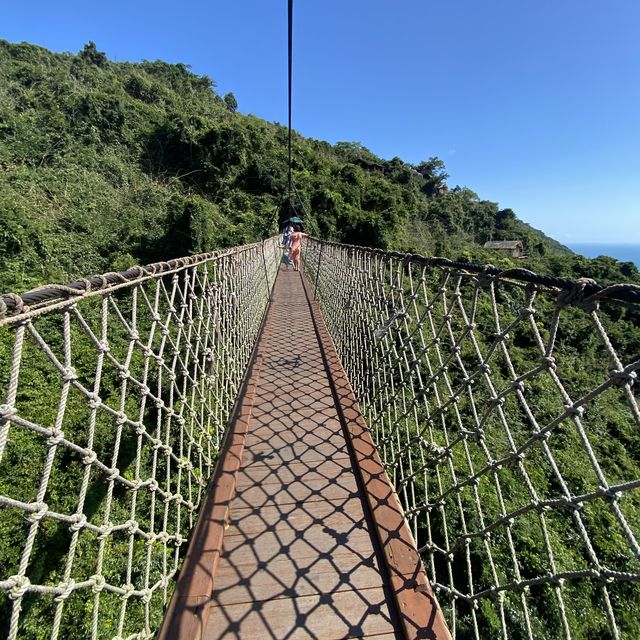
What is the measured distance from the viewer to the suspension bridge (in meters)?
0.76

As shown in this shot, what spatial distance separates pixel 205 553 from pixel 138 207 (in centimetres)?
1531

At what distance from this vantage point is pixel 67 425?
4.86 m

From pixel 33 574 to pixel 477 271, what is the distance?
4937mm

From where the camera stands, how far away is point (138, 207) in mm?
13742

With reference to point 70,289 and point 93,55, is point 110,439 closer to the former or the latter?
point 70,289

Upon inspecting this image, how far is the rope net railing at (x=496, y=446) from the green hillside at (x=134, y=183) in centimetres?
860

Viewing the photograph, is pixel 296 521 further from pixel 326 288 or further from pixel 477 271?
pixel 326 288

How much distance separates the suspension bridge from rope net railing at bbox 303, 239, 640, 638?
0.05 ft

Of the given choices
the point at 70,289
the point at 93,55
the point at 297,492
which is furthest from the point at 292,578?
the point at 93,55

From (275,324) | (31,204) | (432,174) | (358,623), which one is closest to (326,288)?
(275,324)

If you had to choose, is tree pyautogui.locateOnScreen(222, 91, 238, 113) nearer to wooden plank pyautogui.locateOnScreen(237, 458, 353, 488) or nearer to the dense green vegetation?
the dense green vegetation

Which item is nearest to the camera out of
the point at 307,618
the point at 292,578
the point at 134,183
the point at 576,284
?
the point at 576,284

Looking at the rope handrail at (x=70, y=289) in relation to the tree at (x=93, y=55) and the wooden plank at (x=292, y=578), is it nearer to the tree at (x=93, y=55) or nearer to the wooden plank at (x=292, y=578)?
the wooden plank at (x=292, y=578)

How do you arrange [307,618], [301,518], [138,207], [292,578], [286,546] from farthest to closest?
[138,207] → [301,518] → [286,546] → [292,578] → [307,618]
